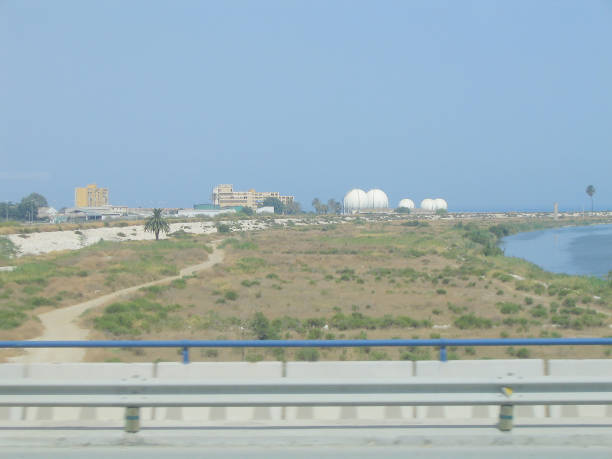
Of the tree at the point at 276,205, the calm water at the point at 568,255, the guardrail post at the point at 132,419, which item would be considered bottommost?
the calm water at the point at 568,255

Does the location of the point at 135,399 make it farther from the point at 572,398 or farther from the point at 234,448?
the point at 572,398

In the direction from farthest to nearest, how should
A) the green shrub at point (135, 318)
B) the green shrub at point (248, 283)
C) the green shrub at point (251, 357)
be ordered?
the green shrub at point (248, 283), the green shrub at point (135, 318), the green shrub at point (251, 357)

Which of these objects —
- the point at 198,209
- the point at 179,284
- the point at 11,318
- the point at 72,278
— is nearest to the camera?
the point at 11,318

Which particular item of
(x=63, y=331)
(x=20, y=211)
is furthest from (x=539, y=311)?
(x=20, y=211)

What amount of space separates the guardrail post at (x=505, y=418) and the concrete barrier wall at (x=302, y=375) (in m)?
0.35

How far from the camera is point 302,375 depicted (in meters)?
6.02

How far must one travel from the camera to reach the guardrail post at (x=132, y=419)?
523cm

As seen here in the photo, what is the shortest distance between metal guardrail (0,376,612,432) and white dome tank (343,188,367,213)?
17469 centimetres

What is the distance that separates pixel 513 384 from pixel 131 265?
39.4 metres

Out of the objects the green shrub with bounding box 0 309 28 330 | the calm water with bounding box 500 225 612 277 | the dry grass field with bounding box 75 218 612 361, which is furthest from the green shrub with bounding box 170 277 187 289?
the calm water with bounding box 500 225 612 277

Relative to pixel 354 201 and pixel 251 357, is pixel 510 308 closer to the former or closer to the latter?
pixel 251 357

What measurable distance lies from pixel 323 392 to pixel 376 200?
17847 cm

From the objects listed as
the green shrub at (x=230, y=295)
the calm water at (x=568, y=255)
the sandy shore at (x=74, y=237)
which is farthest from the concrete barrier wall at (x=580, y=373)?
the sandy shore at (x=74, y=237)

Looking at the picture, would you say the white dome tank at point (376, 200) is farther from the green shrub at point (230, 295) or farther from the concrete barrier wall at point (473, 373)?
the concrete barrier wall at point (473, 373)
